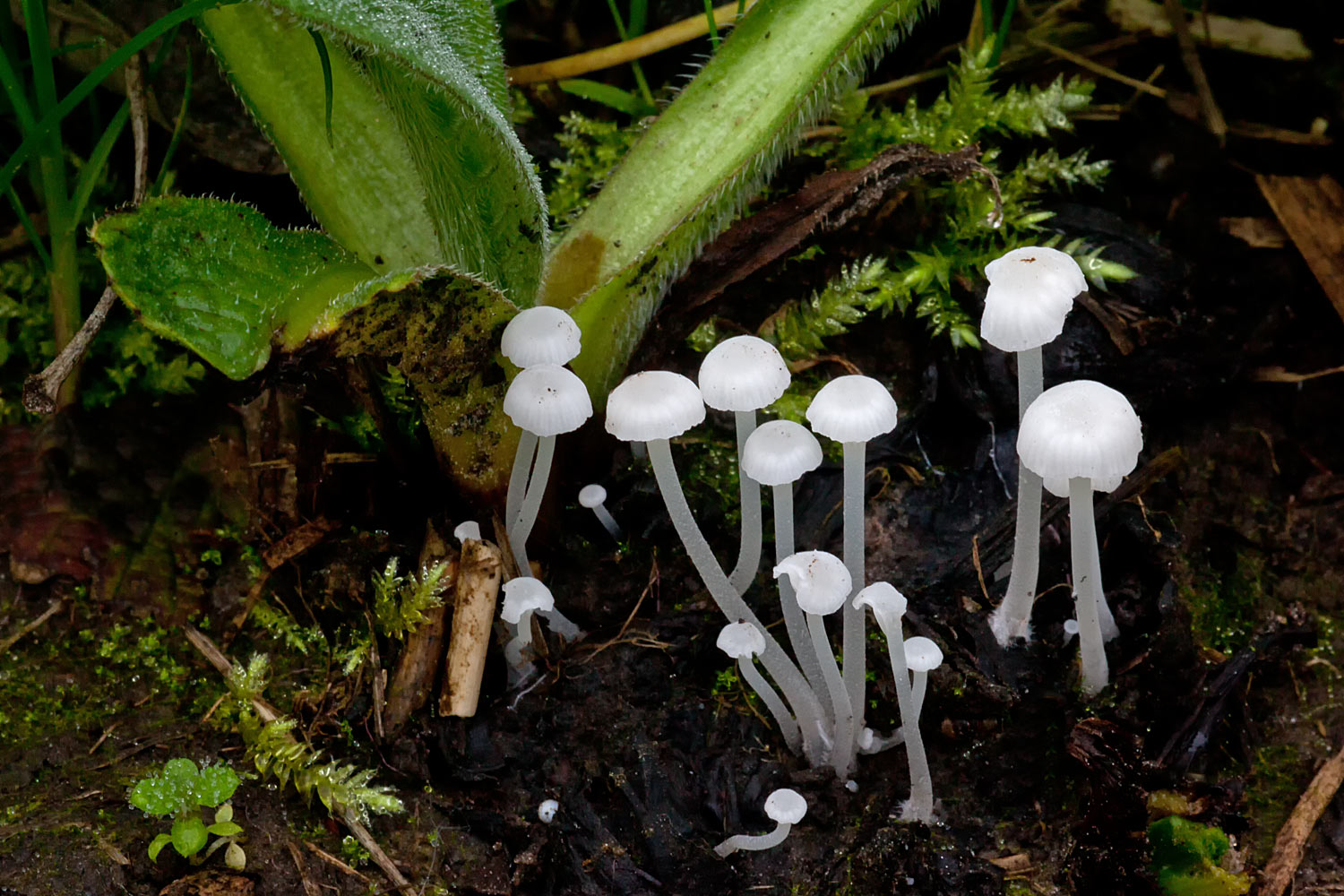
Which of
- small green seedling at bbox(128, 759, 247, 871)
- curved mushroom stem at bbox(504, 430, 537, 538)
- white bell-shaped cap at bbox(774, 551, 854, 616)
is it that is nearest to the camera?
white bell-shaped cap at bbox(774, 551, 854, 616)

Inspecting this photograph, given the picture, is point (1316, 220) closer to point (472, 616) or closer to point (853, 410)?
point (853, 410)

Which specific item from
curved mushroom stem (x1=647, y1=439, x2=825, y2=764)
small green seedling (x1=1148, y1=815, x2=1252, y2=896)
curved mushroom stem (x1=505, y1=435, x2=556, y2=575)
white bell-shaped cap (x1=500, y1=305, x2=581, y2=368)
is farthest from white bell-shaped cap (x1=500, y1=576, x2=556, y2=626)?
small green seedling (x1=1148, y1=815, x2=1252, y2=896)

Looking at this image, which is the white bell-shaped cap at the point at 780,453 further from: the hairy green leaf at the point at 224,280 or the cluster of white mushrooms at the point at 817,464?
the hairy green leaf at the point at 224,280

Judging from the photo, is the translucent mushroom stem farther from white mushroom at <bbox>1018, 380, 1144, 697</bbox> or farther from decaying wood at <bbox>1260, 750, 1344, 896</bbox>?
decaying wood at <bbox>1260, 750, 1344, 896</bbox>

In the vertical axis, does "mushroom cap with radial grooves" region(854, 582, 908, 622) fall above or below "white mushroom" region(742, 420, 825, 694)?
below

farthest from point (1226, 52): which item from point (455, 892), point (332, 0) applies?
point (455, 892)

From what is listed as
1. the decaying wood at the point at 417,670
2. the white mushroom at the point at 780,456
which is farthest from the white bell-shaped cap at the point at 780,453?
the decaying wood at the point at 417,670
